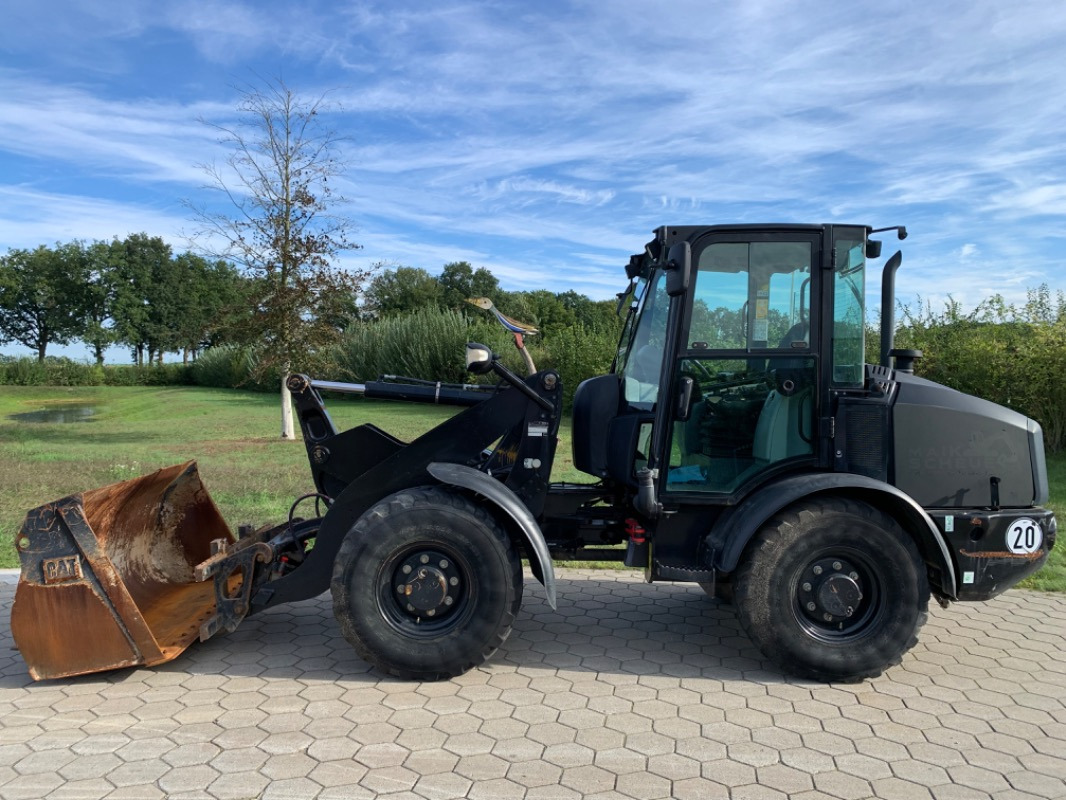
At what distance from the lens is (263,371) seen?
17.3 meters

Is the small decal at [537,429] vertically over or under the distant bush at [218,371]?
under

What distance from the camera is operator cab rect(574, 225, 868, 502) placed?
177 inches

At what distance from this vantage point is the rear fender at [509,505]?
14.3ft

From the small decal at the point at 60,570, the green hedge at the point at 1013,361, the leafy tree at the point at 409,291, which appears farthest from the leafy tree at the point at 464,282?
the small decal at the point at 60,570

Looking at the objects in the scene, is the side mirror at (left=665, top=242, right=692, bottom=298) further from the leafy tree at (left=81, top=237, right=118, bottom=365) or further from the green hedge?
the leafy tree at (left=81, top=237, right=118, bottom=365)

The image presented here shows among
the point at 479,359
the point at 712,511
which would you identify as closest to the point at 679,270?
the point at 479,359

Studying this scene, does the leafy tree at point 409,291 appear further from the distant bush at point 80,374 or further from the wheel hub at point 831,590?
the wheel hub at point 831,590

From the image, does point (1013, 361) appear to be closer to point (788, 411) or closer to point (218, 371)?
point (788, 411)

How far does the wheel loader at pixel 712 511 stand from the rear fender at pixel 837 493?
15 mm

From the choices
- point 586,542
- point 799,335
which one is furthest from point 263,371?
point 799,335

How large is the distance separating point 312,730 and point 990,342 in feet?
48.0

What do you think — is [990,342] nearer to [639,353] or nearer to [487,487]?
[639,353]

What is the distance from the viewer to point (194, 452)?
15.9 metres

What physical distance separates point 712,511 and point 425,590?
67.8 inches
